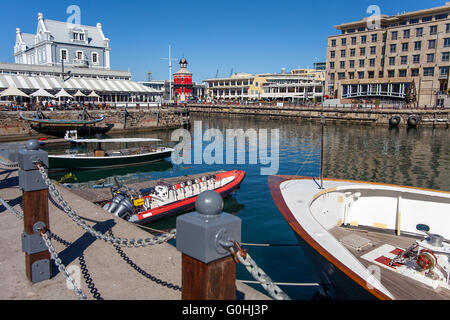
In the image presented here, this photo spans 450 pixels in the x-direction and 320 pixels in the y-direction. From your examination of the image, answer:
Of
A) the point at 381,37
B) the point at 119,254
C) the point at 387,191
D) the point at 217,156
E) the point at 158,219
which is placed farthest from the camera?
the point at 381,37

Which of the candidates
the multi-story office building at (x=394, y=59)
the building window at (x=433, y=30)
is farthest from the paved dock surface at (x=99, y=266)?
the building window at (x=433, y=30)

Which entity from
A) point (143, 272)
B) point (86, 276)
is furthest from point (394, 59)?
point (86, 276)

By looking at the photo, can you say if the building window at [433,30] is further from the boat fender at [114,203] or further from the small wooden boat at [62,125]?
the boat fender at [114,203]

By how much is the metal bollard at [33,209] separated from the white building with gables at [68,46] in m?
76.1

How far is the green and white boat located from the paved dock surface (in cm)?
1869

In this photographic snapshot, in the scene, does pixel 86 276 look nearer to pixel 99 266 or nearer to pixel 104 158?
pixel 99 266

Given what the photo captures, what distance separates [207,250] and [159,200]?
14.0 metres

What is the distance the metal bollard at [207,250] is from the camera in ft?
9.73

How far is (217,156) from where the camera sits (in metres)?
35.8

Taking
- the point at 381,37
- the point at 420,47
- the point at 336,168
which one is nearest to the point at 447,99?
the point at 420,47

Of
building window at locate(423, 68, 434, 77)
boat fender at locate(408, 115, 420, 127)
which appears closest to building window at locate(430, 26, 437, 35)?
building window at locate(423, 68, 434, 77)

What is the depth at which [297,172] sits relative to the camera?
91.1ft
